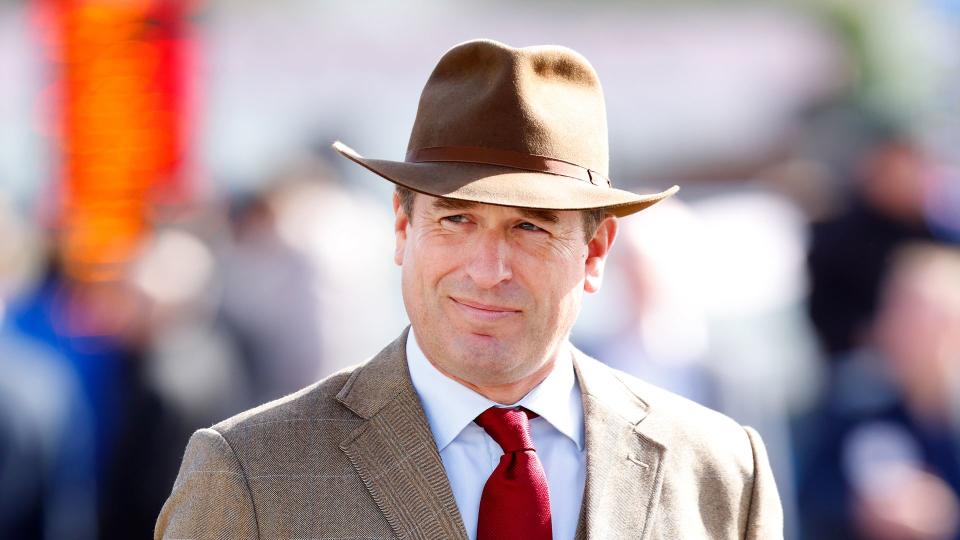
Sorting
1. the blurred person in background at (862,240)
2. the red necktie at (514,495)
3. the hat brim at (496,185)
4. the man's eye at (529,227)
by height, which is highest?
the hat brim at (496,185)

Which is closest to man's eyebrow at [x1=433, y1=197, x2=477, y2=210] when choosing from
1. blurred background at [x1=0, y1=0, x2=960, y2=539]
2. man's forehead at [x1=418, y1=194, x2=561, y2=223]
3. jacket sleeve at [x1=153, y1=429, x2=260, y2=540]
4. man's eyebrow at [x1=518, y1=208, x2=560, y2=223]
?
man's forehead at [x1=418, y1=194, x2=561, y2=223]

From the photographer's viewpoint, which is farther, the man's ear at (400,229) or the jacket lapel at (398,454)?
the man's ear at (400,229)

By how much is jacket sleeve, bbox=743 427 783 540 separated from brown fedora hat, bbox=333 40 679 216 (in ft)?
2.06

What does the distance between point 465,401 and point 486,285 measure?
26 centimetres

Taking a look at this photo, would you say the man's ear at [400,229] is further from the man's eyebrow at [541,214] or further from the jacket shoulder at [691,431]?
the jacket shoulder at [691,431]

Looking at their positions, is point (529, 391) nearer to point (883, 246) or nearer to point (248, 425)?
point (248, 425)

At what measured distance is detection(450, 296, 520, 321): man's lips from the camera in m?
2.81

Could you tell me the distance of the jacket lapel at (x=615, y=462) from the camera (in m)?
2.81

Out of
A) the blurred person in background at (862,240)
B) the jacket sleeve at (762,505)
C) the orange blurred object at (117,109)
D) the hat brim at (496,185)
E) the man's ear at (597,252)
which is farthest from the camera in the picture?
the orange blurred object at (117,109)

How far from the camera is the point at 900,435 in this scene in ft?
18.7

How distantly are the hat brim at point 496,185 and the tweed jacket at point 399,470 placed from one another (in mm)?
390

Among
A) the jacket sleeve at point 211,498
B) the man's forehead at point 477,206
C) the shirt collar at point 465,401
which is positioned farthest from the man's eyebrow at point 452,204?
the jacket sleeve at point 211,498

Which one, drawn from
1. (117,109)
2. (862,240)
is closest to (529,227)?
(862,240)

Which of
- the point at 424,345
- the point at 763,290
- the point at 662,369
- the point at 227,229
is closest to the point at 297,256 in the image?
the point at 227,229
